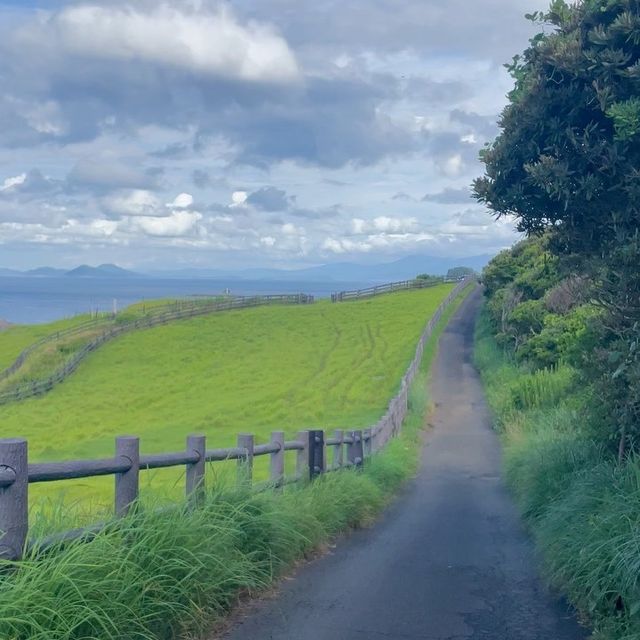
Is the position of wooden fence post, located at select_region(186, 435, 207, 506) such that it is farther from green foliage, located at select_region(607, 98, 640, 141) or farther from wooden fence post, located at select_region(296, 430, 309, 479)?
green foliage, located at select_region(607, 98, 640, 141)

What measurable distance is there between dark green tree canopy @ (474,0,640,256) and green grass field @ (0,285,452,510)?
1216 cm

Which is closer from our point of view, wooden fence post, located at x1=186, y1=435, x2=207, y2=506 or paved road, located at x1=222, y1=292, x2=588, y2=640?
paved road, located at x1=222, y1=292, x2=588, y2=640

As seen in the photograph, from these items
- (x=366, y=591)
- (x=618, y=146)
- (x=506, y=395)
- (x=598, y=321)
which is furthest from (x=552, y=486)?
(x=506, y=395)

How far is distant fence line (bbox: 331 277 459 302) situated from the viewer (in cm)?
8012

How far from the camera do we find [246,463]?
8891 mm

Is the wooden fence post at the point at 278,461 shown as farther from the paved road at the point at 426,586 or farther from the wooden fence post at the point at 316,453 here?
the wooden fence post at the point at 316,453

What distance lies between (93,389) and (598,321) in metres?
38.7

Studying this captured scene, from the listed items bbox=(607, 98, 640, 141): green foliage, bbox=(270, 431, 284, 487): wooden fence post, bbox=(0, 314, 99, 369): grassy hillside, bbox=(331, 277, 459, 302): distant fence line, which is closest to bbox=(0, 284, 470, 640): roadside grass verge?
bbox=(270, 431, 284, 487): wooden fence post

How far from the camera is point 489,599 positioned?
27.2ft

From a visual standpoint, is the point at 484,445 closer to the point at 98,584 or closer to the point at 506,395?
the point at 506,395

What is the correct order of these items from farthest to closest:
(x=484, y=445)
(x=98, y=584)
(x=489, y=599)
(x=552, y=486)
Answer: (x=484, y=445)
(x=552, y=486)
(x=489, y=599)
(x=98, y=584)

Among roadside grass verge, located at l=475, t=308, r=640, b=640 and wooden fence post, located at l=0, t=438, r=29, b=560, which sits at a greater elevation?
wooden fence post, located at l=0, t=438, r=29, b=560

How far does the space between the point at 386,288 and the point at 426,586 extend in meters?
A: 77.4

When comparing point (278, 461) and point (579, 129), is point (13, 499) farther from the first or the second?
point (579, 129)
